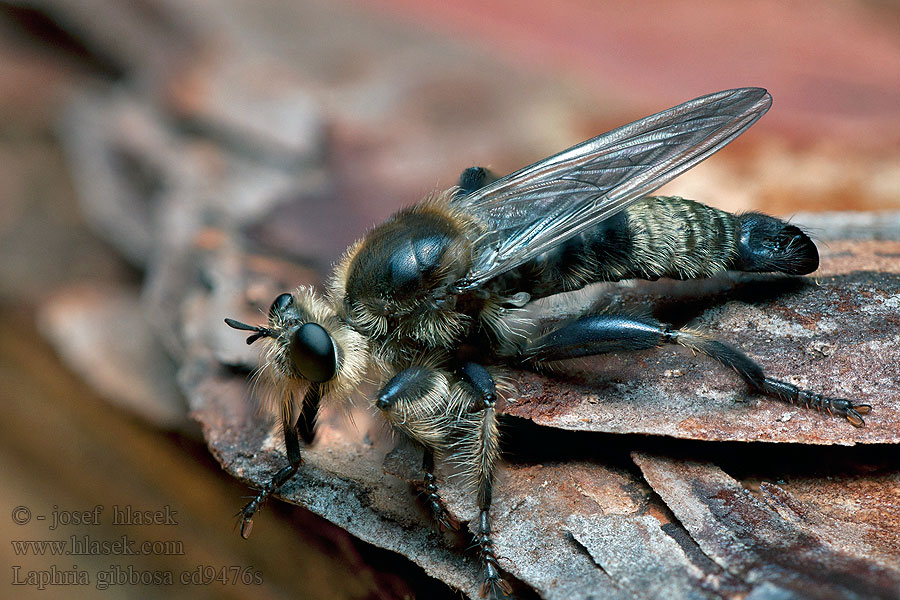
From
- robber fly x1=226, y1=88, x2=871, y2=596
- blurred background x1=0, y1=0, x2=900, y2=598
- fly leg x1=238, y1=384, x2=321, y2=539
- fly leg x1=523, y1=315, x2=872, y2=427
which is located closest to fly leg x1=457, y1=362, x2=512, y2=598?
robber fly x1=226, y1=88, x2=871, y2=596

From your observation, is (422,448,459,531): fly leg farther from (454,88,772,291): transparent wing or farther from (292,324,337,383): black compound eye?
(454,88,772,291): transparent wing

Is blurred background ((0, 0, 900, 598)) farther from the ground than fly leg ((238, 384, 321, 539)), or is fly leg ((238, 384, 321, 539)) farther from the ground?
blurred background ((0, 0, 900, 598))

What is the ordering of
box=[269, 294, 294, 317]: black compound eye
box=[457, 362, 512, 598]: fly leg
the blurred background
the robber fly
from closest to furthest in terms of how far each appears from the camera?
box=[457, 362, 512, 598]: fly leg
the robber fly
box=[269, 294, 294, 317]: black compound eye
the blurred background

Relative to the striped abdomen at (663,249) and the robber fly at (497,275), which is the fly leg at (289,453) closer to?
the robber fly at (497,275)

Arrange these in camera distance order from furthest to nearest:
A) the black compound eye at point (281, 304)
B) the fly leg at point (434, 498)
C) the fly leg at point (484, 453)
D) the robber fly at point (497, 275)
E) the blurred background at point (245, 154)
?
the blurred background at point (245, 154), the black compound eye at point (281, 304), the robber fly at point (497, 275), the fly leg at point (434, 498), the fly leg at point (484, 453)

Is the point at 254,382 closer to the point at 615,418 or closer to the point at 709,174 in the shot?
the point at 615,418

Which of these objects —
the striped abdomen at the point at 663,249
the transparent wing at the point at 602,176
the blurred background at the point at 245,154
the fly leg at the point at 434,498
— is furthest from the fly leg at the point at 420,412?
the blurred background at the point at 245,154

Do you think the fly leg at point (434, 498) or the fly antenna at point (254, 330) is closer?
the fly leg at point (434, 498)

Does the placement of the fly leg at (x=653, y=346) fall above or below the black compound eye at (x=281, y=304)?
below
